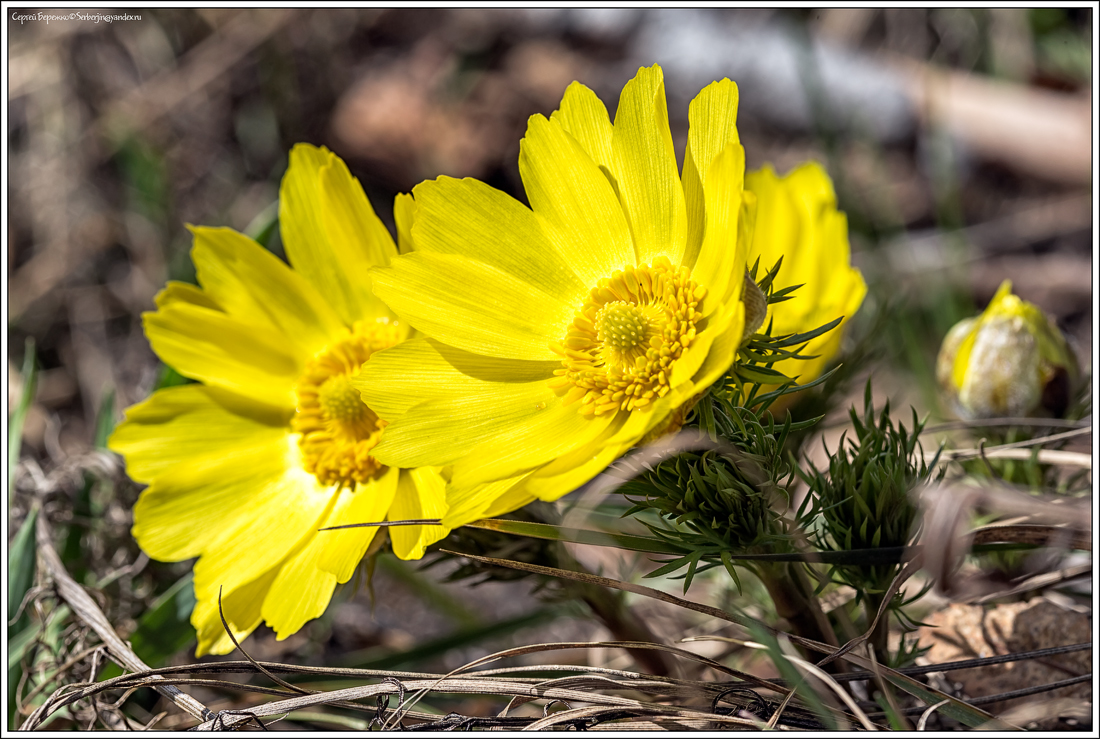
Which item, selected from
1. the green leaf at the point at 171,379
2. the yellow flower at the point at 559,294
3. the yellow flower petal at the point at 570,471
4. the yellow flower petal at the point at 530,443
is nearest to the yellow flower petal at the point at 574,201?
the yellow flower at the point at 559,294

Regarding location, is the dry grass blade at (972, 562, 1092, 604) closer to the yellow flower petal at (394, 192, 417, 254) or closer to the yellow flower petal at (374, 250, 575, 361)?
the yellow flower petal at (374, 250, 575, 361)

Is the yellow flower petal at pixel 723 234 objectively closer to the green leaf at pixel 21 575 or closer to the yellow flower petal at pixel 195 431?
the yellow flower petal at pixel 195 431

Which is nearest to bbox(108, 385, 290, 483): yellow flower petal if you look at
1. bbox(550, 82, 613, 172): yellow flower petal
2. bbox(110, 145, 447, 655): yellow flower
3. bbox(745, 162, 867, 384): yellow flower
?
bbox(110, 145, 447, 655): yellow flower

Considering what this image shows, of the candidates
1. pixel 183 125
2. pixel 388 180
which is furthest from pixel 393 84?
pixel 183 125

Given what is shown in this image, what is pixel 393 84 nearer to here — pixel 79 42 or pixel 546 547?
pixel 79 42

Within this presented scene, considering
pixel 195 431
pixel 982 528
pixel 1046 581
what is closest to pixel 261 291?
pixel 195 431

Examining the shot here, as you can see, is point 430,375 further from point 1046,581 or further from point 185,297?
point 1046,581
